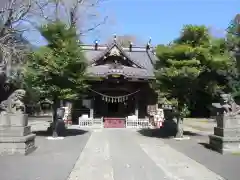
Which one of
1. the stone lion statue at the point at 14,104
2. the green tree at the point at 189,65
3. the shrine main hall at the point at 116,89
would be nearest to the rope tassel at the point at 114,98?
the shrine main hall at the point at 116,89

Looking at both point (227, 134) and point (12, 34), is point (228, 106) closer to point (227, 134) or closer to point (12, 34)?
point (227, 134)

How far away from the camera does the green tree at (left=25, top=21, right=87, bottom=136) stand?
1927cm

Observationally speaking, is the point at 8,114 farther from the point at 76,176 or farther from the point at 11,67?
the point at 11,67

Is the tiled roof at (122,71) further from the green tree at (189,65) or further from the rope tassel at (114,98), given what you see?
the green tree at (189,65)

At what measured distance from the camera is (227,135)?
1367 cm

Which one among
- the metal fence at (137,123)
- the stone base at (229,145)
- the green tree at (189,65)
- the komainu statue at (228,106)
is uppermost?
the green tree at (189,65)

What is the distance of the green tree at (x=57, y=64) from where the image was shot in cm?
1927

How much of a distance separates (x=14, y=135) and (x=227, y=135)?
7.84m

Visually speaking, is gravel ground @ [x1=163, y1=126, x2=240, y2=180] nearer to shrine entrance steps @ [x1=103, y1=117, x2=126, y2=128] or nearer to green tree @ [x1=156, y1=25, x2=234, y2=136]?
green tree @ [x1=156, y1=25, x2=234, y2=136]

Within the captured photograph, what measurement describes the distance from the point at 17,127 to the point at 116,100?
1814cm

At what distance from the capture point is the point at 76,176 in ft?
29.7

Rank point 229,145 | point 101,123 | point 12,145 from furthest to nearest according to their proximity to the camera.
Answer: point 101,123 < point 229,145 < point 12,145

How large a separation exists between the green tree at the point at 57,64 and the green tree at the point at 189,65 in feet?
15.1

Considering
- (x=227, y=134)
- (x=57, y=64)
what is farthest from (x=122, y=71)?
(x=227, y=134)
